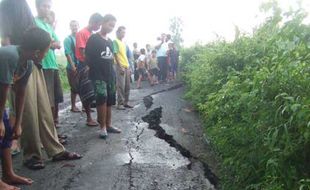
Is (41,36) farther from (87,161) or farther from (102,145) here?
(102,145)

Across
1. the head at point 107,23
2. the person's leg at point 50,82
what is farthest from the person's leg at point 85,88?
the person's leg at point 50,82

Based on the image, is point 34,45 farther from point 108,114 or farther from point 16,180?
point 108,114

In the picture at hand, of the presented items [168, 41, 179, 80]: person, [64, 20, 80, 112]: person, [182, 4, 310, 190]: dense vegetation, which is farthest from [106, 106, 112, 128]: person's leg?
[168, 41, 179, 80]: person

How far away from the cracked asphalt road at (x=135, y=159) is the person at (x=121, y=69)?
81 cm

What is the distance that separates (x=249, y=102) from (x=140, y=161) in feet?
4.50

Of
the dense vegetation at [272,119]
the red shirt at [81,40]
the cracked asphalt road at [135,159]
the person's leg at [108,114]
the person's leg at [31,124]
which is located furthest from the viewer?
the red shirt at [81,40]

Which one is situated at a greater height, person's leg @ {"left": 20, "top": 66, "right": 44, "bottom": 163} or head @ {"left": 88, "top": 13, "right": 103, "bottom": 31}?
head @ {"left": 88, "top": 13, "right": 103, "bottom": 31}

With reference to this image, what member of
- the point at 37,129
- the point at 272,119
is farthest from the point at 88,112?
the point at 272,119

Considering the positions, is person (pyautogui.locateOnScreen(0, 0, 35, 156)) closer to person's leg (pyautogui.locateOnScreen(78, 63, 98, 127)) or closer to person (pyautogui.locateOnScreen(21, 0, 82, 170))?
person (pyautogui.locateOnScreen(21, 0, 82, 170))

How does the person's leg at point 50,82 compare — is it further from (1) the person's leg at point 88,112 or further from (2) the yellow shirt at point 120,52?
(2) the yellow shirt at point 120,52

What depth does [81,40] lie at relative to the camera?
588 cm

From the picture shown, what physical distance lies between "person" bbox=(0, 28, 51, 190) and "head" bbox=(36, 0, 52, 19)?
132 centimetres

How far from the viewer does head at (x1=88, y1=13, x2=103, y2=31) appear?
5449mm

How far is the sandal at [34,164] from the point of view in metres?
3.86
